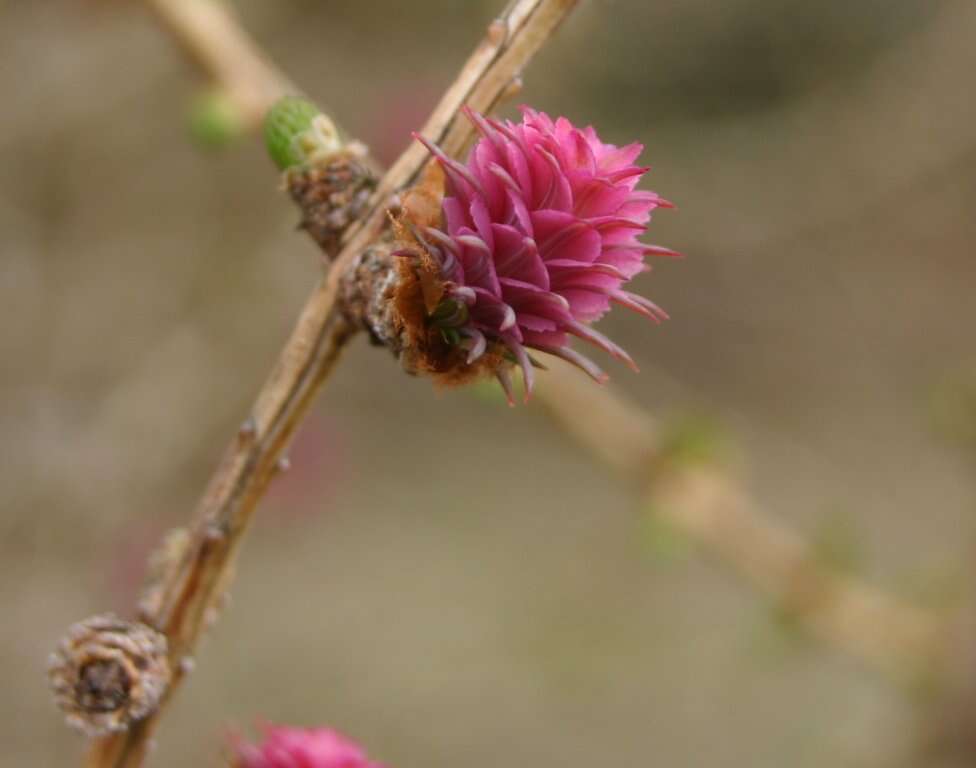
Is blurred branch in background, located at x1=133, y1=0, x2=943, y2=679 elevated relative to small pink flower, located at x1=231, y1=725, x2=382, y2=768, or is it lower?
elevated

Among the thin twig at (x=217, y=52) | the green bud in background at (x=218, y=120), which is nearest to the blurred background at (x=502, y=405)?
the thin twig at (x=217, y=52)

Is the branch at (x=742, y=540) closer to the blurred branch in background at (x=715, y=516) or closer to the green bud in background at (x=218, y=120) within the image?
the blurred branch in background at (x=715, y=516)

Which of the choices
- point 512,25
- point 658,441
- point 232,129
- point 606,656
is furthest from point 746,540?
point 606,656

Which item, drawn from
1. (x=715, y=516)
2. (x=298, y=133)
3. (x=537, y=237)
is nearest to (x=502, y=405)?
(x=715, y=516)

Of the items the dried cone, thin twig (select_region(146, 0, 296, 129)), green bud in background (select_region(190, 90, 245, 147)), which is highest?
thin twig (select_region(146, 0, 296, 129))

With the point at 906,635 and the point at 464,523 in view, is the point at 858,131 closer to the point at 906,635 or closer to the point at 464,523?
the point at 906,635

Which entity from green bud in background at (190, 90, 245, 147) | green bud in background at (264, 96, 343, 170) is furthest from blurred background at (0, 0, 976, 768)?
green bud in background at (264, 96, 343, 170)

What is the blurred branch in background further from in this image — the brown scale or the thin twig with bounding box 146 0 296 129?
the brown scale
